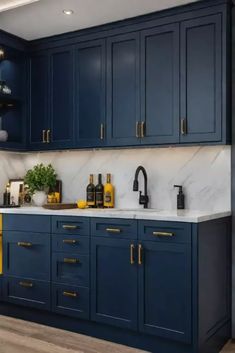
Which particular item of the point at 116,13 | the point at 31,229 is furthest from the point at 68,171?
the point at 116,13

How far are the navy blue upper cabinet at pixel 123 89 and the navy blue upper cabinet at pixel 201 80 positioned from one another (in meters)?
0.43

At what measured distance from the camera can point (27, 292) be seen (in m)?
3.64

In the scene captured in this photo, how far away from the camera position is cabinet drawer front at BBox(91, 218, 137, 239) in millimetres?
3094

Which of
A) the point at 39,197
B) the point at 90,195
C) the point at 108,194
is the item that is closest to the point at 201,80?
the point at 108,194

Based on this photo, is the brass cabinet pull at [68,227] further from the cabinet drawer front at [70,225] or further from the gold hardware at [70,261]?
the gold hardware at [70,261]

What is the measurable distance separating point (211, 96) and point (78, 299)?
1.90 metres

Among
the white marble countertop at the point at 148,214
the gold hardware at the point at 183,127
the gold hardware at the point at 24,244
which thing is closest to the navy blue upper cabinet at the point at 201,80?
the gold hardware at the point at 183,127

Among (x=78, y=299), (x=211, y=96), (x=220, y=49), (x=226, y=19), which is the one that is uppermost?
(x=226, y=19)

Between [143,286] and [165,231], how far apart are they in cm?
45

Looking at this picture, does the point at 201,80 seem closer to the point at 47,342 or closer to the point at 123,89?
the point at 123,89

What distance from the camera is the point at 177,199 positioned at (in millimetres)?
3617

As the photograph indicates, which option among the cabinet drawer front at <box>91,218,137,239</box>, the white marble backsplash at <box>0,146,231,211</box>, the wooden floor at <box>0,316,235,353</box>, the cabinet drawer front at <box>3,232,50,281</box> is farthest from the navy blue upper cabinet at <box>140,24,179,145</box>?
the wooden floor at <box>0,316,235,353</box>

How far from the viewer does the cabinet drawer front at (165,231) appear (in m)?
2.86

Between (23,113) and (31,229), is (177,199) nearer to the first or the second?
(31,229)
